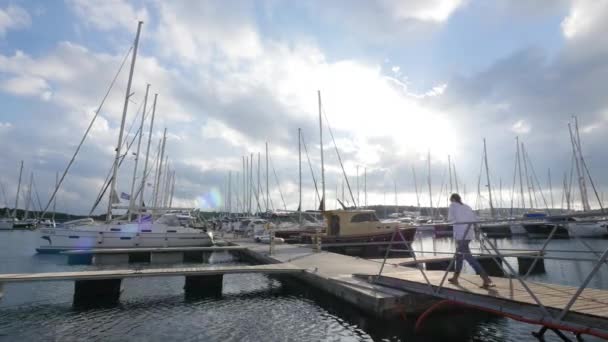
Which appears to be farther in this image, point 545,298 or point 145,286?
point 145,286

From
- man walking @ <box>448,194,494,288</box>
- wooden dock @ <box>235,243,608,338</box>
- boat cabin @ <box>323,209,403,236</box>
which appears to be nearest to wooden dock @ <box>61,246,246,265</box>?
boat cabin @ <box>323,209,403,236</box>

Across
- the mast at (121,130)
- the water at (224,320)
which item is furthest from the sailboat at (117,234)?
the water at (224,320)

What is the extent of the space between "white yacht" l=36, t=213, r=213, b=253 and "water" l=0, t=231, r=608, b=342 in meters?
10.7

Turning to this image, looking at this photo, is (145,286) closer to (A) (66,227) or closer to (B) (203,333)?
(B) (203,333)

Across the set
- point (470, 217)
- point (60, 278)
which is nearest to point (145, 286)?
point (60, 278)

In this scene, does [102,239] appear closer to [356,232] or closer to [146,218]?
[146,218]

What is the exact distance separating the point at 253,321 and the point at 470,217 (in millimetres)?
6092

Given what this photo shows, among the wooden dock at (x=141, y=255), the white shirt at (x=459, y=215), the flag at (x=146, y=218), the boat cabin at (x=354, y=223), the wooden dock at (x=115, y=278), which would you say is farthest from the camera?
the flag at (x=146, y=218)

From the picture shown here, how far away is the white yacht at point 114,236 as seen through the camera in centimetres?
2359

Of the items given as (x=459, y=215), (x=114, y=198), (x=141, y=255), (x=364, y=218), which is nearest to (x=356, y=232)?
(x=364, y=218)

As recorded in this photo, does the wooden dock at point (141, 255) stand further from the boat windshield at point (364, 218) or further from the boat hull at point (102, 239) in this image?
the boat windshield at point (364, 218)

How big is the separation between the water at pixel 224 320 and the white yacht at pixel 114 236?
10.7 metres

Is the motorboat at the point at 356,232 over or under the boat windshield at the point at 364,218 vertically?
under

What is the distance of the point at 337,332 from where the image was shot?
8430 mm
